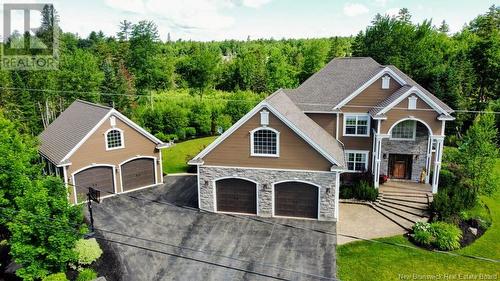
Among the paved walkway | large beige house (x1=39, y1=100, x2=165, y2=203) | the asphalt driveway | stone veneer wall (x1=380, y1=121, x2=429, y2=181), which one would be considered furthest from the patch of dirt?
large beige house (x1=39, y1=100, x2=165, y2=203)

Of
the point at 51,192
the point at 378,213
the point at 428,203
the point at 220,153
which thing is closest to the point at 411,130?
the point at 428,203

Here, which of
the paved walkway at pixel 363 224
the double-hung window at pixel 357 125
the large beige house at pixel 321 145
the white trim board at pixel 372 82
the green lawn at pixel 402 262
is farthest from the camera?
the double-hung window at pixel 357 125

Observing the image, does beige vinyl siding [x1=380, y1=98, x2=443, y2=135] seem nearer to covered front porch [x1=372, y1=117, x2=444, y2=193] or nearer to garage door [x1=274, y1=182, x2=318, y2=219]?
covered front porch [x1=372, y1=117, x2=444, y2=193]

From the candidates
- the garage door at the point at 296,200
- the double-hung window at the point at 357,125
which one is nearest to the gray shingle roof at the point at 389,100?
the double-hung window at the point at 357,125

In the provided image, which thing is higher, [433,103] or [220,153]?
[433,103]

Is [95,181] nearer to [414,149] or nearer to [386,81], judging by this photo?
[386,81]

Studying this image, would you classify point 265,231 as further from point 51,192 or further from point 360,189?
point 51,192

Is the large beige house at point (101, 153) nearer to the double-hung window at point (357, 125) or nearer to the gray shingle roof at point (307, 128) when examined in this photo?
the gray shingle roof at point (307, 128)
